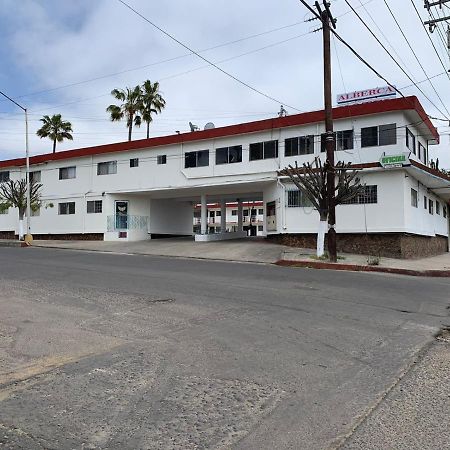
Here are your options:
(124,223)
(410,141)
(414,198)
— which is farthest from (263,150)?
(124,223)

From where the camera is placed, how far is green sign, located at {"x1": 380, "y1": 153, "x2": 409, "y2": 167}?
22016mm

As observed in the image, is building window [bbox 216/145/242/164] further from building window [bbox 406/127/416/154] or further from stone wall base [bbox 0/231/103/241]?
stone wall base [bbox 0/231/103/241]

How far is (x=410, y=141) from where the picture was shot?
2450 cm

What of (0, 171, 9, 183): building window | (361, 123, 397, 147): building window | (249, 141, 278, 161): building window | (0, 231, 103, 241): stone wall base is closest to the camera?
(361, 123, 397, 147): building window

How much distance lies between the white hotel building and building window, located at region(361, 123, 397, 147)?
50 mm

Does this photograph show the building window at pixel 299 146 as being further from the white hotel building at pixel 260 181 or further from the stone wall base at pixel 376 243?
the stone wall base at pixel 376 243

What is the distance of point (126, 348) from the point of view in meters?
6.19

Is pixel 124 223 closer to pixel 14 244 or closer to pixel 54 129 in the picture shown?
pixel 14 244

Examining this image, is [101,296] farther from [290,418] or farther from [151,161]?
[151,161]

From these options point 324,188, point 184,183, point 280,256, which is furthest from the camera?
point 184,183

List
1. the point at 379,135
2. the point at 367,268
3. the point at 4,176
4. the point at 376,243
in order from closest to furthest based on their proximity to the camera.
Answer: the point at 367,268
the point at 376,243
the point at 379,135
the point at 4,176

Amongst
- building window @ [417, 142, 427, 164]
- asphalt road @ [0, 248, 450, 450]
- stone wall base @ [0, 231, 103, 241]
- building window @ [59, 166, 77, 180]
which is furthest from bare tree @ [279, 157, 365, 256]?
building window @ [59, 166, 77, 180]

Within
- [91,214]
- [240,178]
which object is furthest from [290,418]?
[91,214]

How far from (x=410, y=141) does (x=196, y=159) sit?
12.9 metres
